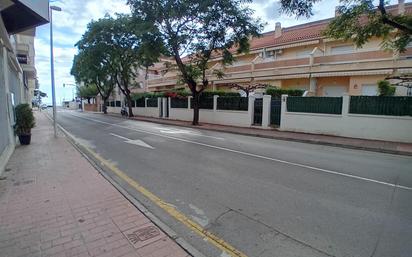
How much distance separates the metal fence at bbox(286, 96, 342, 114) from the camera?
1388cm

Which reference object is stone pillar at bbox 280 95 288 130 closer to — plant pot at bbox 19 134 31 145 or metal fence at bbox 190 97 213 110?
metal fence at bbox 190 97 213 110

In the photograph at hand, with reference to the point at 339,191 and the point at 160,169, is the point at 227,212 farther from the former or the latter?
the point at 160,169

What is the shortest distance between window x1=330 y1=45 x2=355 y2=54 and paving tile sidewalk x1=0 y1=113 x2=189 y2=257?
74.4ft

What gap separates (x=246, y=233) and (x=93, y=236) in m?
2.11

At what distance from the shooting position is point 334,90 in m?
22.4

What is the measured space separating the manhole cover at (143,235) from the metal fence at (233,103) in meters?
15.4

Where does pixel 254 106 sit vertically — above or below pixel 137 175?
above

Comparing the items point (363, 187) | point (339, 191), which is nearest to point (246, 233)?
point (339, 191)

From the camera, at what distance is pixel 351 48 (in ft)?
71.9

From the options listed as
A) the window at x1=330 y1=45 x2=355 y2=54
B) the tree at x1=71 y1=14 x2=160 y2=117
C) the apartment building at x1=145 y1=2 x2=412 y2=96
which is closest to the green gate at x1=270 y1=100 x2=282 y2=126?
the apartment building at x1=145 y1=2 x2=412 y2=96

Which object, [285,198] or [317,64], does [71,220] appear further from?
[317,64]

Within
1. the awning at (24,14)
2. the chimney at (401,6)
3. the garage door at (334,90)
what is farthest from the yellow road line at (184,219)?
the chimney at (401,6)

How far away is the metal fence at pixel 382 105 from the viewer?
1187 centimetres

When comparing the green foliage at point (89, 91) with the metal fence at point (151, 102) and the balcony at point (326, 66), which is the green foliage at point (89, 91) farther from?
the balcony at point (326, 66)
